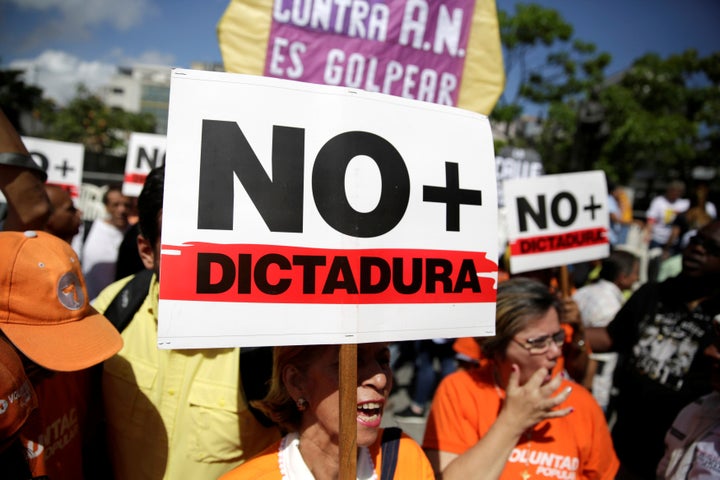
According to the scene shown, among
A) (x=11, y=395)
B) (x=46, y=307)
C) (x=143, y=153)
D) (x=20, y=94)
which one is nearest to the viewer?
(x=11, y=395)

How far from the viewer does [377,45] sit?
10.8 feet

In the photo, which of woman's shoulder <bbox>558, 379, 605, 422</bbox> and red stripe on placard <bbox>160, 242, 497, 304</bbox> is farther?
woman's shoulder <bbox>558, 379, 605, 422</bbox>

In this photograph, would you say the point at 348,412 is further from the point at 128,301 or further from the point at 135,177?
the point at 135,177

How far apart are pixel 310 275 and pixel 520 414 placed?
0.99m

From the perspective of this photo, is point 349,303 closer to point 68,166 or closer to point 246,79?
point 246,79

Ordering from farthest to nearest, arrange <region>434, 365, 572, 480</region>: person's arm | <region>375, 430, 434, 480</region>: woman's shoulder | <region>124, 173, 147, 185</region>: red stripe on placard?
<region>124, 173, 147, 185</region>: red stripe on placard
<region>434, 365, 572, 480</region>: person's arm
<region>375, 430, 434, 480</region>: woman's shoulder

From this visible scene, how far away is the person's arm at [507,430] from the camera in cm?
173

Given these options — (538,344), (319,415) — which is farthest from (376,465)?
(538,344)

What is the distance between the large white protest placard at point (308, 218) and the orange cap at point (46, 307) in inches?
15.5

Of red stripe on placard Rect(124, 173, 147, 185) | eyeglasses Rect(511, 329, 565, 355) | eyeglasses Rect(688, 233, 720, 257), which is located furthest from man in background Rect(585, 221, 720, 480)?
red stripe on placard Rect(124, 173, 147, 185)

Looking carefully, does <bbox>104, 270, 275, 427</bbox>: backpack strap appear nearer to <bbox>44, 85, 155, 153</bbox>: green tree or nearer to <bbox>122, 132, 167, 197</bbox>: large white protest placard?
<bbox>122, 132, 167, 197</bbox>: large white protest placard

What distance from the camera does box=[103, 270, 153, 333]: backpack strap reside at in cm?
190

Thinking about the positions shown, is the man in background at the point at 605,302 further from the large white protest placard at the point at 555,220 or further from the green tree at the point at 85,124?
the green tree at the point at 85,124

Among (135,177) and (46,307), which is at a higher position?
(135,177)
